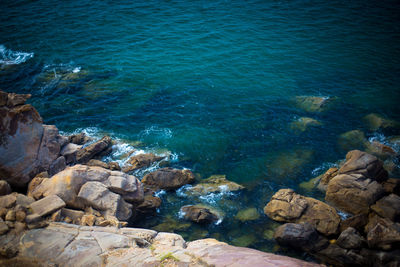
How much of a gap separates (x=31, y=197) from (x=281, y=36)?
34.7m

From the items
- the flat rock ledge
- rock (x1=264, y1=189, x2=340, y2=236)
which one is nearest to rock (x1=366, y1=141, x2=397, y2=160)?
rock (x1=264, y1=189, x2=340, y2=236)

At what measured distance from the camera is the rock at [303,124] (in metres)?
27.2

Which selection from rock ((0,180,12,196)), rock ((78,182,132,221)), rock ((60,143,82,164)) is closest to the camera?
rock ((0,180,12,196))

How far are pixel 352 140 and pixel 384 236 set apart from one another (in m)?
10.9

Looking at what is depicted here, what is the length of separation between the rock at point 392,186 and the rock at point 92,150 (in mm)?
20110

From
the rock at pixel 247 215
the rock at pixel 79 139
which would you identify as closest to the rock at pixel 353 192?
the rock at pixel 247 215

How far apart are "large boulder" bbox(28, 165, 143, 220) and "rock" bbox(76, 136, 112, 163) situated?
5.21 m

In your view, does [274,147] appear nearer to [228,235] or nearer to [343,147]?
[343,147]

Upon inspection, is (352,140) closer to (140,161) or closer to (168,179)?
(168,179)

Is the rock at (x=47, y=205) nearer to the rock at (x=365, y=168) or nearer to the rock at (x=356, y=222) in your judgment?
the rock at (x=356, y=222)

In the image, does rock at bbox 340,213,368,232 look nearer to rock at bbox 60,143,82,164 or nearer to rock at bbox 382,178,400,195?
rock at bbox 382,178,400,195

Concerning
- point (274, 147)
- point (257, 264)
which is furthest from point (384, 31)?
point (257, 264)

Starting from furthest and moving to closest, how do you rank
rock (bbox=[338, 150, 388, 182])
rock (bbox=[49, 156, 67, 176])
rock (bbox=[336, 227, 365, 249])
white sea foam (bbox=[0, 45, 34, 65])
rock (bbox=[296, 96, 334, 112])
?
white sea foam (bbox=[0, 45, 34, 65]), rock (bbox=[296, 96, 334, 112]), rock (bbox=[338, 150, 388, 182]), rock (bbox=[49, 156, 67, 176]), rock (bbox=[336, 227, 365, 249])

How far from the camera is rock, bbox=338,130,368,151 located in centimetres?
2517
